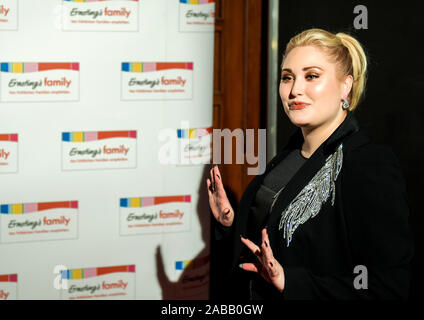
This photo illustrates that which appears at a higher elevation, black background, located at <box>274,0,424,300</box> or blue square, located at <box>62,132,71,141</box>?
black background, located at <box>274,0,424,300</box>

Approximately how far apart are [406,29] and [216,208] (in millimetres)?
1080

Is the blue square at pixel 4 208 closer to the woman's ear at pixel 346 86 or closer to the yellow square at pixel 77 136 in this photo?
the yellow square at pixel 77 136

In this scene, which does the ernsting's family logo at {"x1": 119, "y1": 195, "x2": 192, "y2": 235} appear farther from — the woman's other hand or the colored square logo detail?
the woman's other hand

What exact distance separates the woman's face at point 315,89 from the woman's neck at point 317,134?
0.6 inches

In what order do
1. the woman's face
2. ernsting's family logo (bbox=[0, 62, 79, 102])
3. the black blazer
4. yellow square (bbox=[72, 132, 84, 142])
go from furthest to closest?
yellow square (bbox=[72, 132, 84, 142]) → ernsting's family logo (bbox=[0, 62, 79, 102]) → the woman's face → the black blazer

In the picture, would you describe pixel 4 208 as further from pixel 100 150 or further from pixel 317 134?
pixel 317 134

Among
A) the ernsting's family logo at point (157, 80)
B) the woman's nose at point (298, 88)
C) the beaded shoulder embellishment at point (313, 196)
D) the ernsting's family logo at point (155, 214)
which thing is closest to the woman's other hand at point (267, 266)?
the beaded shoulder embellishment at point (313, 196)

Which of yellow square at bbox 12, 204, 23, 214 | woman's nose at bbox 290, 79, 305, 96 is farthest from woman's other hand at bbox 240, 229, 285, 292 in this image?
yellow square at bbox 12, 204, 23, 214

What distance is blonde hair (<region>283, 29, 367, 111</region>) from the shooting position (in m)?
2.18

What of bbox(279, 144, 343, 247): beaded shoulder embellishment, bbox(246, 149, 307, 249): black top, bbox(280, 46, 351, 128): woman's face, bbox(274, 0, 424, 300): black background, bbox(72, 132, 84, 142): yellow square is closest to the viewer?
bbox(279, 144, 343, 247): beaded shoulder embellishment

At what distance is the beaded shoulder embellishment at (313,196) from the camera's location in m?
2.08

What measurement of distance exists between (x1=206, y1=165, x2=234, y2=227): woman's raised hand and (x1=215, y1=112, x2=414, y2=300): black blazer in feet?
0.95

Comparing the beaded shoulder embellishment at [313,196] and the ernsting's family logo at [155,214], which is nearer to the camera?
the beaded shoulder embellishment at [313,196]

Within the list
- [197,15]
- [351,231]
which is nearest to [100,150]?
[197,15]
